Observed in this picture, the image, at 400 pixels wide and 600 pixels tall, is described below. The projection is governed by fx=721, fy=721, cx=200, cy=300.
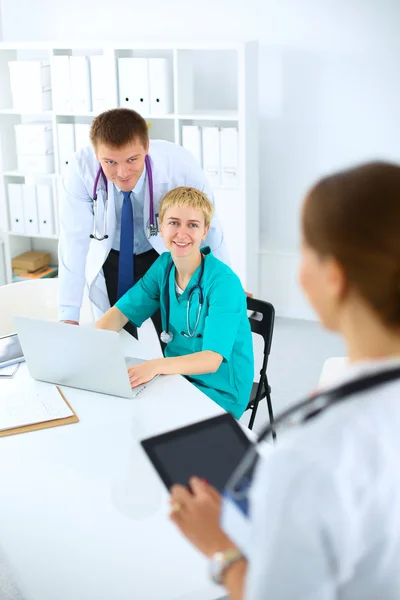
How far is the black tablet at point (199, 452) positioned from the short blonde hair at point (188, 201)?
93cm

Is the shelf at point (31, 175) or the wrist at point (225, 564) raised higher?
the shelf at point (31, 175)

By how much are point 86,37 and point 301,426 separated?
4.36 meters

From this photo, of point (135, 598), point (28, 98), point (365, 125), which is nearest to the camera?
point (135, 598)

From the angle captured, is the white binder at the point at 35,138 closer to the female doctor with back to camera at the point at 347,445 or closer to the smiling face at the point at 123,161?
the smiling face at the point at 123,161

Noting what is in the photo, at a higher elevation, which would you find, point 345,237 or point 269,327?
point 345,237

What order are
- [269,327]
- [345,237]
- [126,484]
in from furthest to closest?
[269,327], [126,484], [345,237]

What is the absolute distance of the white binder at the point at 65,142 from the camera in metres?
4.39

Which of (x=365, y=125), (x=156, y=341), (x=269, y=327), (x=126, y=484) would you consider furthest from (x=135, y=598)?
(x=365, y=125)

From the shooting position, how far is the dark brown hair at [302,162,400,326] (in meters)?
0.71

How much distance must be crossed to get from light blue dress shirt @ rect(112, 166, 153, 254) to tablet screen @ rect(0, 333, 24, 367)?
65 centimetres

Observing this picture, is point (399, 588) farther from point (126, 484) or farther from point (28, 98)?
point (28, 98)

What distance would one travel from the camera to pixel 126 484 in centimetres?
154

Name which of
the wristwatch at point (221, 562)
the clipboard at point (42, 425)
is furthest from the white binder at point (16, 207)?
the wristwatch at point (221, 562)

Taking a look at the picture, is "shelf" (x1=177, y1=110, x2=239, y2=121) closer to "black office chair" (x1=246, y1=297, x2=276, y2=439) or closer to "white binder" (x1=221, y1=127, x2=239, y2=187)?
"white binder" (x1=221, y1=127, x2=239, y2=187)
